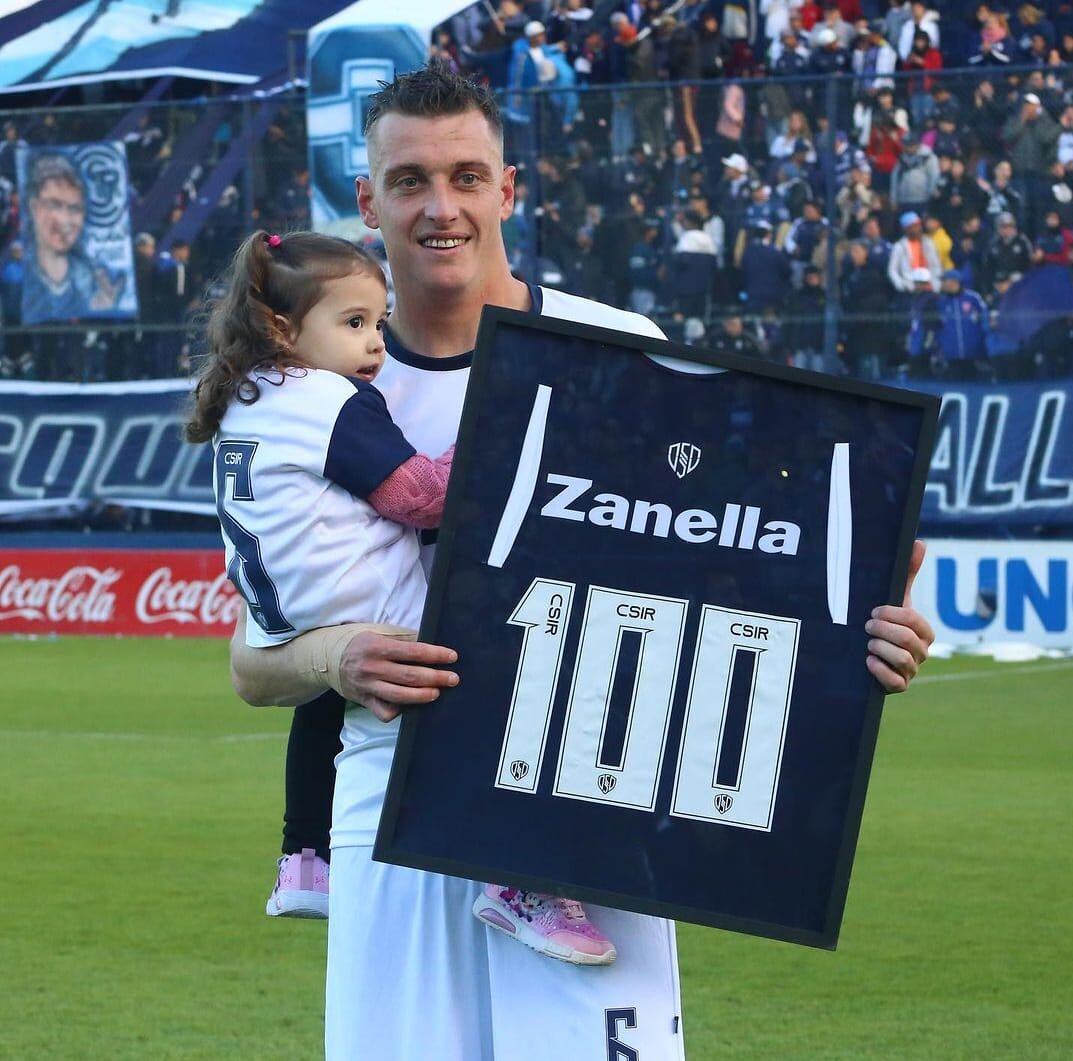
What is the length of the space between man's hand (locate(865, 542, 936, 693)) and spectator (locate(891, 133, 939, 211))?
11.9 m

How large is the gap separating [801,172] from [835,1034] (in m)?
9.76

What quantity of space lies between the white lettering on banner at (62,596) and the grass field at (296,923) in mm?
4306

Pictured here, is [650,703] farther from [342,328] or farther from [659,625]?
[342,328]

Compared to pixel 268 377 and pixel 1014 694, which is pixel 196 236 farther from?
pixel 268 377

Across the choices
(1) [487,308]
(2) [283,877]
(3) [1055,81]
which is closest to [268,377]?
(1) [487,308]

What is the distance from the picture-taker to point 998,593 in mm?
14133

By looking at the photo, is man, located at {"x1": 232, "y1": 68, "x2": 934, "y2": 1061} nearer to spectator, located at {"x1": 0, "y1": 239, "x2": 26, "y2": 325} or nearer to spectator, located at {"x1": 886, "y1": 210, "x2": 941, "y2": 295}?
spectator, located at {"x1": 886, "y1": 210, "x2": 941, "y2": 295}

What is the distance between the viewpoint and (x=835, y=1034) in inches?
232

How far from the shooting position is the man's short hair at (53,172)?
644 inches

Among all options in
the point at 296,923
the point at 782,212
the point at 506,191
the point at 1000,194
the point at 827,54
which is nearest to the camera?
the point at 506,191

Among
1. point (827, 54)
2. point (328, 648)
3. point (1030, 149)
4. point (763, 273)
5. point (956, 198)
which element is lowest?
point (763, 273)

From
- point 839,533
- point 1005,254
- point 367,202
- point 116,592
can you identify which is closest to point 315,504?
point 367,202

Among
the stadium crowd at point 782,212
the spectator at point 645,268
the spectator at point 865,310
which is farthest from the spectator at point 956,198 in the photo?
the spectator at point 645,268

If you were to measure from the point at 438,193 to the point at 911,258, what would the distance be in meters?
11.7
